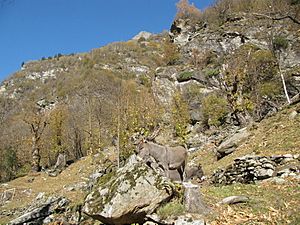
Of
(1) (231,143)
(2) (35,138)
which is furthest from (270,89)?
(2) (35,138)

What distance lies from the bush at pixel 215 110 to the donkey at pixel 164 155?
23.0m

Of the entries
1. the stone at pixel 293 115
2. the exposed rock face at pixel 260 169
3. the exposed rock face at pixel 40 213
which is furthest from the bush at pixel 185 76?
the exposed rock face at pixel 260 169

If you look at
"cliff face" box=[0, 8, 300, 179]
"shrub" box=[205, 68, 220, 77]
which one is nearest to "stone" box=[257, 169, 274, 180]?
"cliff face" box=[0, 8, 300, 179]

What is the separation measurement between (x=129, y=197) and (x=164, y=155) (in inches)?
218

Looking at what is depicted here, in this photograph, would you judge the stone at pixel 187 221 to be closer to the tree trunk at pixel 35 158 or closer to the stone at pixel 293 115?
the stone at pixel 293 115

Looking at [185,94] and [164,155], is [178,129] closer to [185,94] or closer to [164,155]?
[164,155]

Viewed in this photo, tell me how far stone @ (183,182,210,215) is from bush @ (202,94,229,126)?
1131 inches

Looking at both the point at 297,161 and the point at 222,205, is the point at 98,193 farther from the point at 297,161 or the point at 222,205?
the point at 297,161

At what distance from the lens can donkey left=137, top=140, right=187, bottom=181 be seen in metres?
14.3

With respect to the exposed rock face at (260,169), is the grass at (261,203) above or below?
below

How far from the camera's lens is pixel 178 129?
2984 cm

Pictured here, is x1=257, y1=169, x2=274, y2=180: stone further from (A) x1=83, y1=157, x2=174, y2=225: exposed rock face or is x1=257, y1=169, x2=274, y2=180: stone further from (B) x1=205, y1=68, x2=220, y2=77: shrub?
(B) x1=205, y1=68, x2=220, y2=77: shrub

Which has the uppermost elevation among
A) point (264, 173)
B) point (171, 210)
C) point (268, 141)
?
point (268, 141)

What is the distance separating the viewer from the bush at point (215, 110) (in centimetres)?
3759
